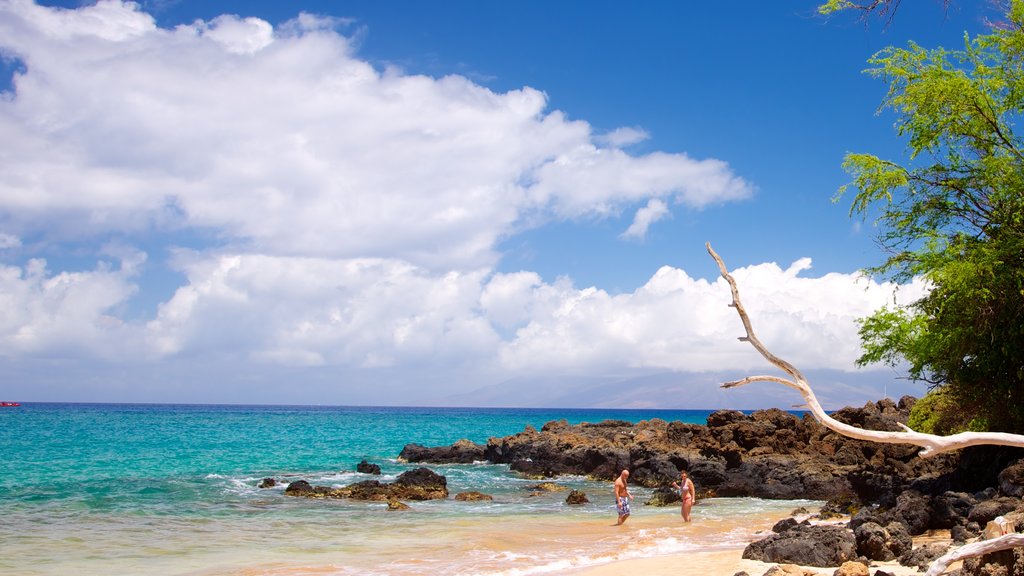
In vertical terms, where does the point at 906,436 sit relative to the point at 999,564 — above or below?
above

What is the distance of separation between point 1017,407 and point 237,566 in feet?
63.2

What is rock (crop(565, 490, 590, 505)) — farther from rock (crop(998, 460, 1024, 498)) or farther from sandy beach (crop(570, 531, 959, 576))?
rock (crop(998, 460, 1024, 498))

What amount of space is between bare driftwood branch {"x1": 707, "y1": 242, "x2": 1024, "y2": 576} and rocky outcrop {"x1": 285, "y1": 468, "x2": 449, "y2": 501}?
2511cm

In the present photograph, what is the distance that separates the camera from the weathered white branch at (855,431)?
5.42m

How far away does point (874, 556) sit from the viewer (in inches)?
553

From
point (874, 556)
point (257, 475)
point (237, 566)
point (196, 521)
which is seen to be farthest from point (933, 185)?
point (257, 475)

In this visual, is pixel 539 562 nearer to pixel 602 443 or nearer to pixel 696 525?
pixel 696 525

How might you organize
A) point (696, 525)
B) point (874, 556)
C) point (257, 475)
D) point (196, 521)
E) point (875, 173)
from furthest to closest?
point (257, 475)
point (196, 521)
point (696, 525)
point (875, 173)
point (874, 556)

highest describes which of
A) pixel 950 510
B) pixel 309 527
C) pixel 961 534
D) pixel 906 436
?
pixel 906 436

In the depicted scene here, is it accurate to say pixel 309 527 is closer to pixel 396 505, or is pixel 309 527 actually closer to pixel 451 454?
pixel 396 505

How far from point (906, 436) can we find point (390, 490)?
27.3m

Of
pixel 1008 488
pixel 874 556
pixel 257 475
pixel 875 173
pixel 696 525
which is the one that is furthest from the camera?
pixel 257 475

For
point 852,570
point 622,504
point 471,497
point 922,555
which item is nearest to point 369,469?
point 471,497

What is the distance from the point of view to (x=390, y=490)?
30.7 m
